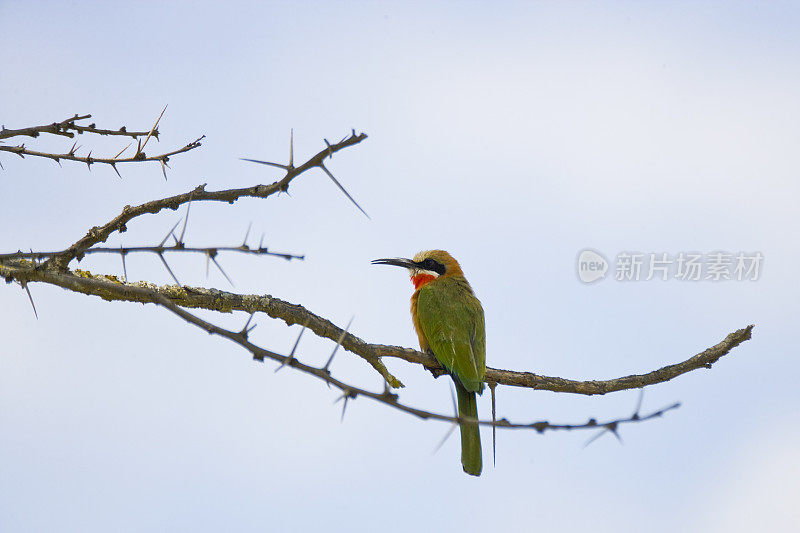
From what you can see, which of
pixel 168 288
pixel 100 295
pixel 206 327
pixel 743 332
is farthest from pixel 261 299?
pixel 743 332

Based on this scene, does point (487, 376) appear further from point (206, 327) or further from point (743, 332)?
point (206, 327)

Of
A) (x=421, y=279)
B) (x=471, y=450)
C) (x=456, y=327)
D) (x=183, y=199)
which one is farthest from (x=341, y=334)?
(x=421, y=279)

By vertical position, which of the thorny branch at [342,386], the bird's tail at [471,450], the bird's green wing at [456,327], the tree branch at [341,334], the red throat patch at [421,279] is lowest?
the thorny branch at [342,386]

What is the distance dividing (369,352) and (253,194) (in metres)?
1.54

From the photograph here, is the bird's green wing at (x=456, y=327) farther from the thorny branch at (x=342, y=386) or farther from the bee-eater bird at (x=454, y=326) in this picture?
the thorny branch at (x=342, y=386)

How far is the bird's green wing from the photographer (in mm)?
5262

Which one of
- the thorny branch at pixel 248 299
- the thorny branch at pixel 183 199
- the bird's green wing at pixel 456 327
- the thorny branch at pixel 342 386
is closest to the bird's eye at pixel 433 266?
the bird's green wing at pixel 456 327

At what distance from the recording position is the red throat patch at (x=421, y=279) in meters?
6.88

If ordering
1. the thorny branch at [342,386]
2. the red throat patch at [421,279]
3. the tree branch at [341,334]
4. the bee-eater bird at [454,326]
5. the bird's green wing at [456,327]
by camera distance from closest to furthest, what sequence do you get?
1. the thorny branch at [342,386]
2. the tree branch at [341,334]
3. the bee-eater bird at [454,326]
4. the bird's green wing at [456,327]
5. the red throat patch at [421,279]

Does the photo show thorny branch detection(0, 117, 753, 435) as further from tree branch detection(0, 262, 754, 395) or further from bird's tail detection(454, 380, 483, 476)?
bird's tail detection(454, 380, 483, 476)

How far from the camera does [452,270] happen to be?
693 centimetres

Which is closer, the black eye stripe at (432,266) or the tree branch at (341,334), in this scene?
the tree branch at (341,334)

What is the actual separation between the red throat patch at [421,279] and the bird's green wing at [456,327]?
1.16ft

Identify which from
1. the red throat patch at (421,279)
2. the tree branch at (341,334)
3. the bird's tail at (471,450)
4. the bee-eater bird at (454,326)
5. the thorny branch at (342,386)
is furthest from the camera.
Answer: the red throat patch at (421,279)
